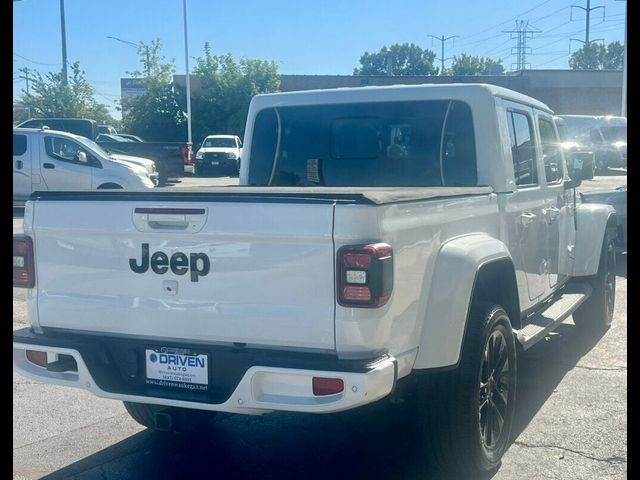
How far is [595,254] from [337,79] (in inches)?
1713

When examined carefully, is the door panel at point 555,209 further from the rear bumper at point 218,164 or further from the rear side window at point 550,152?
the rear bumper at point 218,164

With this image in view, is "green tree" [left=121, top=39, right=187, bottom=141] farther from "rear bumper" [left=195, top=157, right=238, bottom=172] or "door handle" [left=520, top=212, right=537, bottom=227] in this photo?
"door handle" [left=520, top=212, right=537, bottom=227]

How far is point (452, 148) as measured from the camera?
17.3 ft

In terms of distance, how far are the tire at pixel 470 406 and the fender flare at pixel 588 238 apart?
2.53m

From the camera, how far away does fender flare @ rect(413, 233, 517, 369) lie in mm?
3877

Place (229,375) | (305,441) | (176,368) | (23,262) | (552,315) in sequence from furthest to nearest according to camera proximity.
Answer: (552,315)
(305,441)
(23,262)
(176,368)
(229,375)

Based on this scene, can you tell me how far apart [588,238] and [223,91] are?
124ft

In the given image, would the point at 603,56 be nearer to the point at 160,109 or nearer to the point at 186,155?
the point at 160,109

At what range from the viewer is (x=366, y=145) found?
18.4 feet

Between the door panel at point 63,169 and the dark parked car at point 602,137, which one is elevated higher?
the dark parked car at point 602,137

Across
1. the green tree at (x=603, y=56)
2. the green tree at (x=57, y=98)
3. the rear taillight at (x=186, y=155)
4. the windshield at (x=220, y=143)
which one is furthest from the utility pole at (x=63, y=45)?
the green tree at (x=603, y=56)

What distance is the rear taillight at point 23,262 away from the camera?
13.7ft

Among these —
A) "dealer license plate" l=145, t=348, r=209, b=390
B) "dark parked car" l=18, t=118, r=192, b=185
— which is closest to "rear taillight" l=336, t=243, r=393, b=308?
"dealer license plate" l=145, t=348, r=209, b=390

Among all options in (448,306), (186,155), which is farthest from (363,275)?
(186,155)
